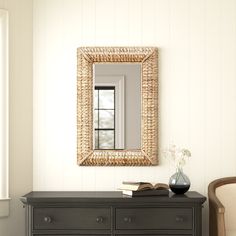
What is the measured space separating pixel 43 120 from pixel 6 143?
0.43m

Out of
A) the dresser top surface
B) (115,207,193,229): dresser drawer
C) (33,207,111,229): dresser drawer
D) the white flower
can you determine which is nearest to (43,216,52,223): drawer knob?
(33,207,111,229): dresser drawer

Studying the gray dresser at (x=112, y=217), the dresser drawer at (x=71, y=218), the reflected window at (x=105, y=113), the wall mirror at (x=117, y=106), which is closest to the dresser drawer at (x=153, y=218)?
the gray dresser at (x=112, y=217)

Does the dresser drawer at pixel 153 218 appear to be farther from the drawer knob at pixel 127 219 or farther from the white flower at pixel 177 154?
the white flower at pixel 177 154

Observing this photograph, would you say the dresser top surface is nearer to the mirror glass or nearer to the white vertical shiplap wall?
the white vertical shiplap wall

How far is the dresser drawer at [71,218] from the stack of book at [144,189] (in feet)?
0.79

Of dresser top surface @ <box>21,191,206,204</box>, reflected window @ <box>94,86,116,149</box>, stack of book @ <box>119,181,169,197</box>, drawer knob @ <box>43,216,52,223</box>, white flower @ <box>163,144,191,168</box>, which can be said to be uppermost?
reflected window @ <box>94,86,116,149</box>

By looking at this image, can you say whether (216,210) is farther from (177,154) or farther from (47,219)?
(47,219)

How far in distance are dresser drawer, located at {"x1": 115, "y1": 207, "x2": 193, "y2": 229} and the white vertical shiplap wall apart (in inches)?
20.7

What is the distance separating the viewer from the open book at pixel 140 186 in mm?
3967

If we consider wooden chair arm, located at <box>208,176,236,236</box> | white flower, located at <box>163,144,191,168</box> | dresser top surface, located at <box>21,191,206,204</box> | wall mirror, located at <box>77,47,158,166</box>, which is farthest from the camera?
wall mirror, located at <box>77,47,158,166</box>

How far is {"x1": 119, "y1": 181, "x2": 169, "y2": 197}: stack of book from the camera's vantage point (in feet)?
13.0

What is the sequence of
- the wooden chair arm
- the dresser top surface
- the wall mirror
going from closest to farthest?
1. the wooden chair arm
2. the dresser top surface
3. the wall mirror

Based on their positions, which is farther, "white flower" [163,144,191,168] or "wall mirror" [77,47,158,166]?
"wall mirror" [77,47,158,166]

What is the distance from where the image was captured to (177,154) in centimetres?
432
